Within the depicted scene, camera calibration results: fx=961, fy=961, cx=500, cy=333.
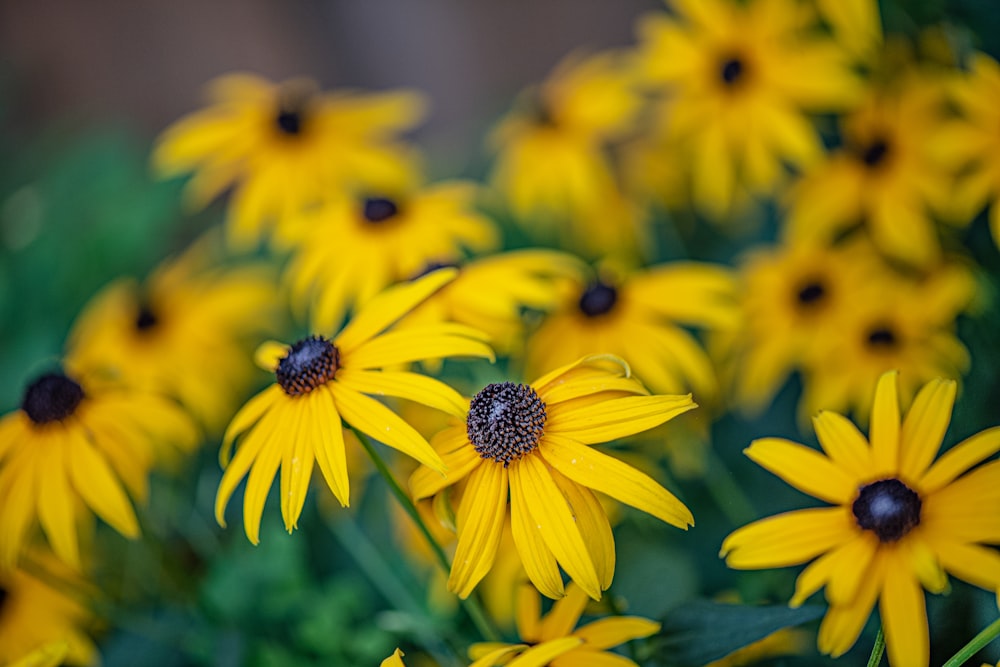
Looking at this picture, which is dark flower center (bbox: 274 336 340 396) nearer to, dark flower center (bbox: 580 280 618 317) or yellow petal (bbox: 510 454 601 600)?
yellow petal (bbox: 510 454 601 600)

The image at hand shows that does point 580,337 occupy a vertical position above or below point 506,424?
above

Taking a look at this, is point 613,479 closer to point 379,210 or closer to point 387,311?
point 387,311

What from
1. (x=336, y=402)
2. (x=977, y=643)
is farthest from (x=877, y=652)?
(x=336, y=402)

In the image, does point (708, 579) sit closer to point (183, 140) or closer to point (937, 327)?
point (937, 327)

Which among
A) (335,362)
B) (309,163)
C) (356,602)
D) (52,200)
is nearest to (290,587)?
(356,602)

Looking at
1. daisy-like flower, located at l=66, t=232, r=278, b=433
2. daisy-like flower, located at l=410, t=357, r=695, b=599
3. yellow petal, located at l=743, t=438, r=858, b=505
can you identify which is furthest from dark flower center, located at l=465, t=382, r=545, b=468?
daisy-like flower, located at l=66, t=232, r=278, b=433

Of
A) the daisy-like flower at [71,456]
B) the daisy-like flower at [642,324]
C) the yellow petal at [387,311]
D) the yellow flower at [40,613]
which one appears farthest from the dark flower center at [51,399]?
the daisy-like flower at [642,324]
